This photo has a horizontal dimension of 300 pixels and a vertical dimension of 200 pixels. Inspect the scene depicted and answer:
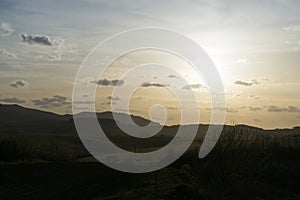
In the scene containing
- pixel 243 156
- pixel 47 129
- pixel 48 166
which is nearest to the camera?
pixel 243 156

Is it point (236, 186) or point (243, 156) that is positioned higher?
point (243, 156)

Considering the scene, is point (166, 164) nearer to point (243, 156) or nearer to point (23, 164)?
point (243, 156)

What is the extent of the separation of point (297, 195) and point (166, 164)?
1085cm

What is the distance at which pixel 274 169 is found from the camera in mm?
35656

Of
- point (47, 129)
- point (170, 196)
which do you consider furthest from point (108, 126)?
point (170, 196)

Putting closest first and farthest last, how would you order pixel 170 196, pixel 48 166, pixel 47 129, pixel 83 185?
pixel 170 196, pixel 83 185, pixel 48 166, pixel 47 129

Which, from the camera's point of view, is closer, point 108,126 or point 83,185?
point 83,185

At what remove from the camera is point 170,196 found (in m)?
23.9

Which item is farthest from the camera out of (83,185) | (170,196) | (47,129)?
(47,129)

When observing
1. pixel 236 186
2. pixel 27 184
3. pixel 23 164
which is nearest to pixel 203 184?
pixel 236 186

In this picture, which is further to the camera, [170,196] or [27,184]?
[27,184]

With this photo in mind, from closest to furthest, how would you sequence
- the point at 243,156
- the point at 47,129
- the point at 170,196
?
1. the point at 170,196
2. the point at 243,156
3. the point at 47,129

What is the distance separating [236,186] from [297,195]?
475cm

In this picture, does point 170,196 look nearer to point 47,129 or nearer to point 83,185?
point 83,185
